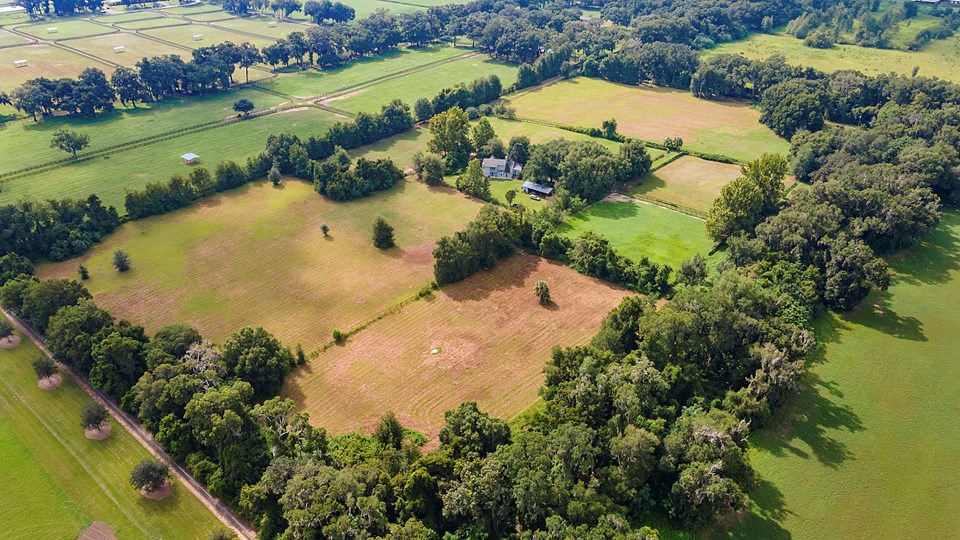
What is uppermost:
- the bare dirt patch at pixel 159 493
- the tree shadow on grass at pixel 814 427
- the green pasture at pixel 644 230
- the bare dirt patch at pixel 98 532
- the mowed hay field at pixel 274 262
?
the green pasture at pixel 644 230

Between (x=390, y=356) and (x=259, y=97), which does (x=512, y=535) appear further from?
(x=259, y=97)

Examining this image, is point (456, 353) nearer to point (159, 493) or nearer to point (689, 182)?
point (159, 493)

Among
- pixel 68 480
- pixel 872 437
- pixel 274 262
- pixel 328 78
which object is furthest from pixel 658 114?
pixel 68 480

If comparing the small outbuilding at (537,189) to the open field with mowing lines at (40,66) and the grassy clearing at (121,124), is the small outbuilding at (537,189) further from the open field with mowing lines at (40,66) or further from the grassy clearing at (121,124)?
the open field with mowing lines at (40,66)

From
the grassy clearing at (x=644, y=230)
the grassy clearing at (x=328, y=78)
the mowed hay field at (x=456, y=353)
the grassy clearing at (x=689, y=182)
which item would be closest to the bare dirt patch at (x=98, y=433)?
the mowed hay field at (x=456, y=353)

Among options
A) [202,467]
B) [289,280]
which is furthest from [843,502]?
[289,280]
